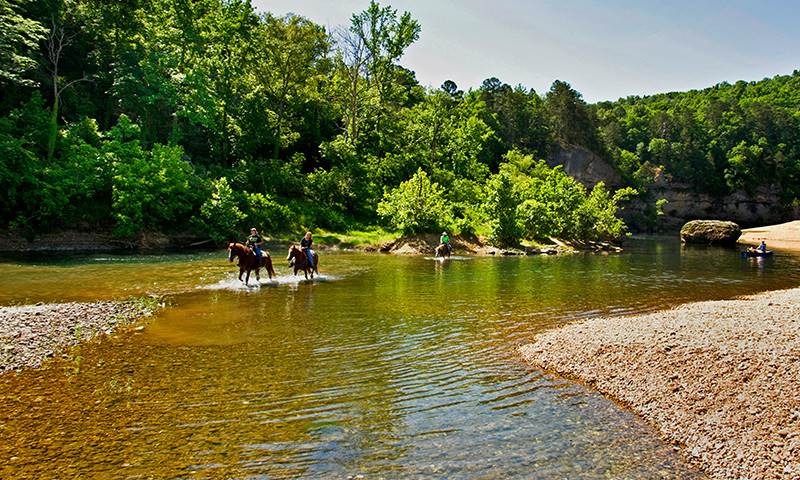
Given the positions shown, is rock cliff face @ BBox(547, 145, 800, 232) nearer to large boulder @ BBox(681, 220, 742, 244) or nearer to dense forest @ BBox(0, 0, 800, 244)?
dense forest @ BBox(0, 0, 800, 244)

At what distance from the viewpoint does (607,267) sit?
3041cm

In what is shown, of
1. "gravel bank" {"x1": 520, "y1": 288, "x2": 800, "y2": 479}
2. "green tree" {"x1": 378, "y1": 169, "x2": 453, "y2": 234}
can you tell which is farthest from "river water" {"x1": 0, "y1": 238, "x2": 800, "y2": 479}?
"green tree" {"x1": 378, "y1": 169, "x2": 453, "y2": 234}

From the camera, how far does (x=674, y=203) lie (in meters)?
107

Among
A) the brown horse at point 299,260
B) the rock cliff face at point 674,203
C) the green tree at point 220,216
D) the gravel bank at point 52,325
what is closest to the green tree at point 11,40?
the green tree at point 220,216

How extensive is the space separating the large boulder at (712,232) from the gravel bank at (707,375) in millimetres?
58149

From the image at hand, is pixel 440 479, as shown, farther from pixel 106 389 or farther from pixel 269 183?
pixel 269 183

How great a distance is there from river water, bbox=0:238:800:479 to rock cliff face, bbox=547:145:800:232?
91878mm

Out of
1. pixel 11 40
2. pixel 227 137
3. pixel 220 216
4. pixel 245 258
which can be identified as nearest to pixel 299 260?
pixel 245 258

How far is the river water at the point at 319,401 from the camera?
586 centimetres

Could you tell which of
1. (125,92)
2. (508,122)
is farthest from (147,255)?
(508,122)

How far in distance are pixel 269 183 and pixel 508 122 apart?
6590cm

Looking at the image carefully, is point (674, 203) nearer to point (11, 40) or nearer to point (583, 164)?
point (583, 164)

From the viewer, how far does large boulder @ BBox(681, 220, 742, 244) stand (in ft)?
196

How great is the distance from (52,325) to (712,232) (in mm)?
73516
